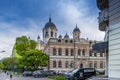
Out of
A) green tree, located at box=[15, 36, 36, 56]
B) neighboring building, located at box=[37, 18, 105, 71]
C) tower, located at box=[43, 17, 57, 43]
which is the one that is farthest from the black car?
tower, located at box=[43, 17, 57, 43]

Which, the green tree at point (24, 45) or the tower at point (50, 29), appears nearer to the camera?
the green tree at point (24, 45)

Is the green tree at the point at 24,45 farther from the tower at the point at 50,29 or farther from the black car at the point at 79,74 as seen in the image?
the black car at the point at 79,74

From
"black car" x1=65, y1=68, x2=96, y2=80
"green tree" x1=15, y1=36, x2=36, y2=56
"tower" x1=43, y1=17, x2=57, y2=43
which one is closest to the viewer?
"black car" x1=65, y1=68, x2=96, y2=80

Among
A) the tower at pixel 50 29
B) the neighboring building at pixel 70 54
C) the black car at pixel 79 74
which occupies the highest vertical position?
the tower at pixel 50 29

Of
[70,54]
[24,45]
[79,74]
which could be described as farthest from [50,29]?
[79,74]

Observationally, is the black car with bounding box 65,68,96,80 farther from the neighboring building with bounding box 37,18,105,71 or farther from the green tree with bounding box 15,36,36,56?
the green tree with bounding box 15,36,36,56

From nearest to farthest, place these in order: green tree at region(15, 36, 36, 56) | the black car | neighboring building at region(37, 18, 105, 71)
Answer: the black car, neighboring building at region(37, 18, 105, 71), green tree at region(15, 36, 36, 56)

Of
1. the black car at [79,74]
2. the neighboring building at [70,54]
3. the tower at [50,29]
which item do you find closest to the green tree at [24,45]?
the neighboring building at [70,54]

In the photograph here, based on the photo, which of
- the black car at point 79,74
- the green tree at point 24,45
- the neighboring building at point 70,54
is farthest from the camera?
the green tree at point 24,45

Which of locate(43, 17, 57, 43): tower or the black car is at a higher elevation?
locate(43, 17, 57, 43): tower

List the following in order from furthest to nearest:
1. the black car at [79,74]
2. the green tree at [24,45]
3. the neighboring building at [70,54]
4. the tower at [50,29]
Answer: the tower at [50,29] < the green tree at [24,45] < the neighboring building at [70,54] < the black car at [79,74]

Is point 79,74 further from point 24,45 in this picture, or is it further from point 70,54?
point 24,45

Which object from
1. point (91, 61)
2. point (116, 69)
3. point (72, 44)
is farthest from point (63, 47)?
point (116, 69)

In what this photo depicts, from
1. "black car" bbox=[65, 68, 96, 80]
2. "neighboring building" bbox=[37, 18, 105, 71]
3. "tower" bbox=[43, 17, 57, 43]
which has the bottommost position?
"black car" bbox=[65, 68, 96, 80]
